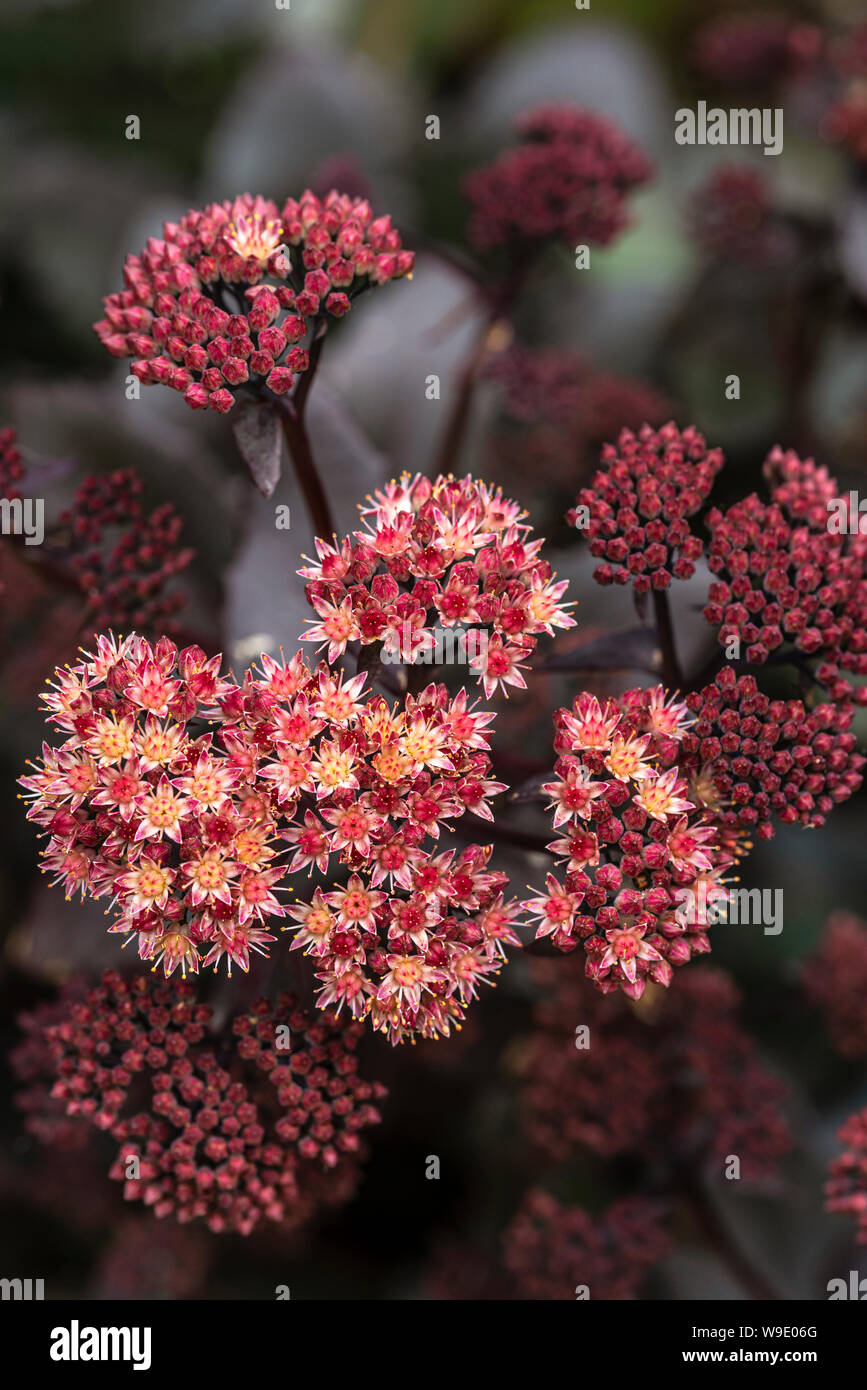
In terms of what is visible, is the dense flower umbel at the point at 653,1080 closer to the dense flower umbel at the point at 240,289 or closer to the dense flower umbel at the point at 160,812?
the dense flower umbel at the point at 160,812

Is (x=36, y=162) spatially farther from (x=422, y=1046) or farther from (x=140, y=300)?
(x=422, y=1046)

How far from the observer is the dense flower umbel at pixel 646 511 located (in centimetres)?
85

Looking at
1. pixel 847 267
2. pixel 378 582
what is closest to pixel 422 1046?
pixel 378 582

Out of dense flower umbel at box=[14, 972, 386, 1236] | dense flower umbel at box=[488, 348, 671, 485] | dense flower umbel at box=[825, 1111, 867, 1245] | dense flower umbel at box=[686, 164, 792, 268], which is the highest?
dense flower umbel at box=[686, 164, 792, 268]

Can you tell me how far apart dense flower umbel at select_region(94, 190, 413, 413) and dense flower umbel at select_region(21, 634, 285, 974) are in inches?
7.9

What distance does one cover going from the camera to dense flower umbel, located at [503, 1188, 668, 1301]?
1128 millimetres

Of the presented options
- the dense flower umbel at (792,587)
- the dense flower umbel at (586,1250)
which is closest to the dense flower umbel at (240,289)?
the dense flower umbel at (792,587)

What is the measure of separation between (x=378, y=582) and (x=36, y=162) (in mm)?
1591

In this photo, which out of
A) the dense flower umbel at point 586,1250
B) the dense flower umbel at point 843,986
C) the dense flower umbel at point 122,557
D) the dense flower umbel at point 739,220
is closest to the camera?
the dense flower umbel at point 122,557

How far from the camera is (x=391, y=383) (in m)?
1.48

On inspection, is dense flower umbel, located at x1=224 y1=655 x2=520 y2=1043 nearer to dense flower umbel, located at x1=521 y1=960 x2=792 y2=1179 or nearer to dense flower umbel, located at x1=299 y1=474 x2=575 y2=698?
dense flower umbel, located at x1=299 y1=474 x2=575 y2=698

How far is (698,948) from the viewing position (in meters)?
0.77

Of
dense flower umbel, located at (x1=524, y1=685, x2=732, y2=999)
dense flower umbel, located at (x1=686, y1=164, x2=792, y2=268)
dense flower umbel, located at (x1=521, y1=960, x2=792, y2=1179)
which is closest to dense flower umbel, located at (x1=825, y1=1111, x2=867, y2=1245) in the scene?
dense flower umbel, located at (x1=521, y1=960, x2=792, y2=1179)

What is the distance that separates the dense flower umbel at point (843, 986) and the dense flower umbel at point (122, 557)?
796 millimetres
